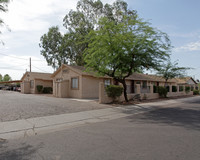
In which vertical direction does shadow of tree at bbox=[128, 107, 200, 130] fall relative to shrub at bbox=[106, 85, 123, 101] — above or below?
below

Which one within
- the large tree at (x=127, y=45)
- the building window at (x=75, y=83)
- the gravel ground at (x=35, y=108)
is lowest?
the gravel ground at (x=35, y=108)

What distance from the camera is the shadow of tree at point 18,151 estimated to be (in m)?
4.01

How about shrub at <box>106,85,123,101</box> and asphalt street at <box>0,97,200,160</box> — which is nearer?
asphalt street at <box>0,97,200,160</box>

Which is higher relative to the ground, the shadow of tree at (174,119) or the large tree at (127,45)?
the large tree at (127,45)

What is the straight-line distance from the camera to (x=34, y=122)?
7.83 metres

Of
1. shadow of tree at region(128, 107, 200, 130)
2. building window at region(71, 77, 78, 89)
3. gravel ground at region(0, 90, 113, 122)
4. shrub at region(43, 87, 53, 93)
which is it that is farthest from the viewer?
shrub at region(43, 87, 53, 93)

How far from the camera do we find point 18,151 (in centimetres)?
441

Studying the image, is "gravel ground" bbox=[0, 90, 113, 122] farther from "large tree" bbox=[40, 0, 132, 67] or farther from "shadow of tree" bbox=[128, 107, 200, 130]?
"large tree" bbox=[40, 0, 132, 67]

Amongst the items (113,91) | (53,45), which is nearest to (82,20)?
(53,45)

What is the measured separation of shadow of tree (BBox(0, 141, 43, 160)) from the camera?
4.01 meters

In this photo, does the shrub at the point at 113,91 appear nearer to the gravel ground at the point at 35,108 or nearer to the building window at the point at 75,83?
the gravel ground at the point at 35,108

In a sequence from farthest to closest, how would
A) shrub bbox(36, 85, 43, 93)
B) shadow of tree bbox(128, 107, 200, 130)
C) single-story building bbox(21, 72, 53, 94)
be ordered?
single-story building bbox(21, 72, 53, 94)
shrub bbox(36, 85, 43, 93)
shadow of tree bbox(128, 107, 200, 130)

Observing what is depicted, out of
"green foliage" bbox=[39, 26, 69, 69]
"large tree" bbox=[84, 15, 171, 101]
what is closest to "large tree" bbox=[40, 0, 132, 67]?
"green foliage" bbox=[39, 26, 69, 69]

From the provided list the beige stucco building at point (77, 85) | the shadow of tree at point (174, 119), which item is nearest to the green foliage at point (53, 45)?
the beige stucco building at point (77, 85)
